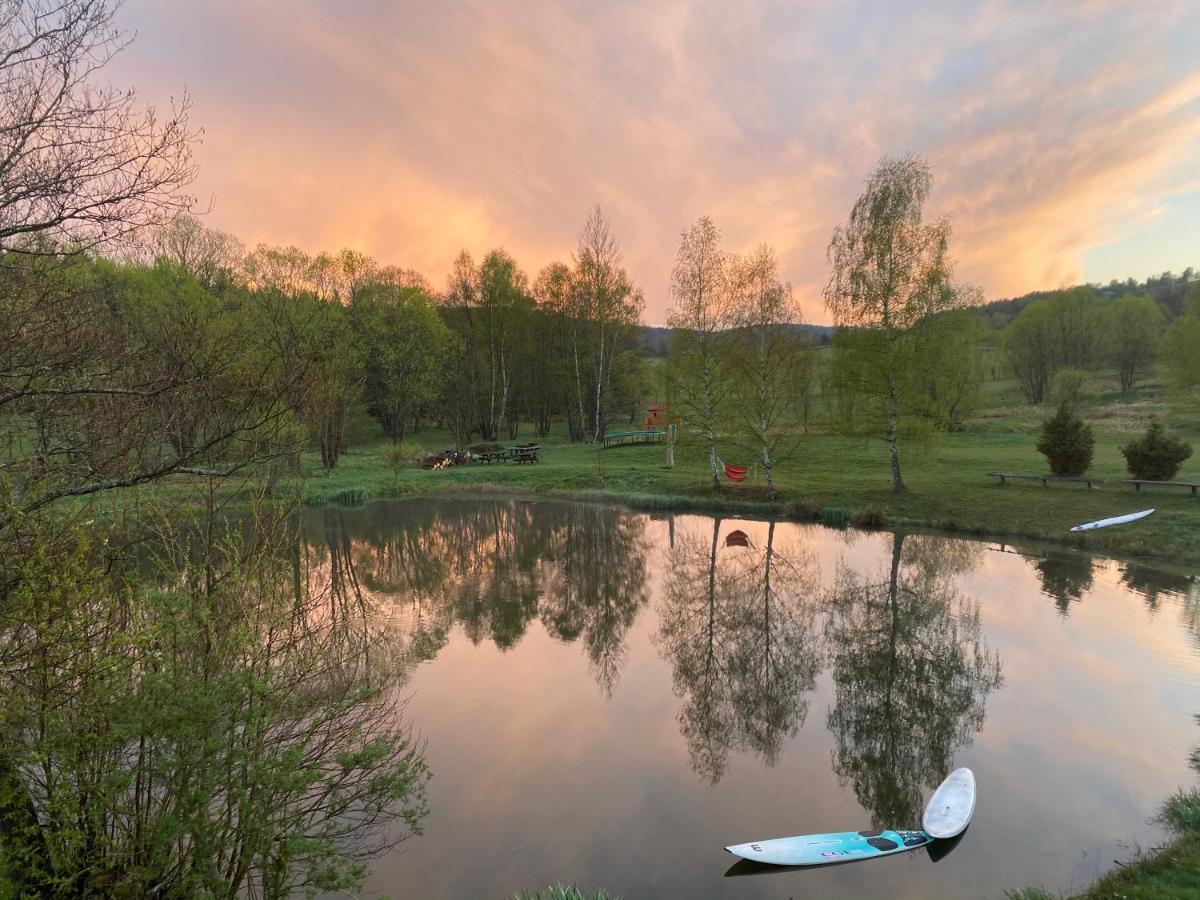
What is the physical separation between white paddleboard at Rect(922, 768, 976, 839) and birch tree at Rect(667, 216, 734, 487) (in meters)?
18.5

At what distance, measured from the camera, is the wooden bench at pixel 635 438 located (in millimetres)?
38719

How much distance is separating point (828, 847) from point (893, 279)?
20.6 m

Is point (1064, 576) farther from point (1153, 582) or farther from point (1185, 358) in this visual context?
point (1185, 358)

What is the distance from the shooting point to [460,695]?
9.14 metres

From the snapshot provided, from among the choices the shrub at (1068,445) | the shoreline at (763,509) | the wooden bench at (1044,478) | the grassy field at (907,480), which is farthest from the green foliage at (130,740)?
the shrub at (1068,445)

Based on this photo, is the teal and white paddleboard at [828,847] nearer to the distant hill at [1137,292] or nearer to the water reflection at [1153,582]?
the water reflection at [1153,582]

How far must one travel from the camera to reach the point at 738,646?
1096 centimetres

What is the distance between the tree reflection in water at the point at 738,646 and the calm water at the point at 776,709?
2.2 inches

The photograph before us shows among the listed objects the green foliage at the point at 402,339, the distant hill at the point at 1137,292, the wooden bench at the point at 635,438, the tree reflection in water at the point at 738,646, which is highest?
the distant hill at the point at 1137,292

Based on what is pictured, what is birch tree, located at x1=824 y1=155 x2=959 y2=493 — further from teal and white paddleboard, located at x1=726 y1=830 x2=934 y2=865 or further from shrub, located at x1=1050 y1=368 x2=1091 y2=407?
shrub, located at x1=1050 y1=368 x2=1091 y2=407

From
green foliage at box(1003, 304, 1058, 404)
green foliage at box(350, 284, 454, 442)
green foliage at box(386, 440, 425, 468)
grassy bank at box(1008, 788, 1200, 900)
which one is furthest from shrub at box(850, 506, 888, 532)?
green foliage at box(1003, 304, 1058, 404)

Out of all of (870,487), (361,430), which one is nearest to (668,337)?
(870,487)

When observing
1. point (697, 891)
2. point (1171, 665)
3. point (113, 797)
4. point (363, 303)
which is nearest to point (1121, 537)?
point (1171, 665)

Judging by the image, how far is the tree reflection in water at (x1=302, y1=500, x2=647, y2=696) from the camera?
11742 mm
